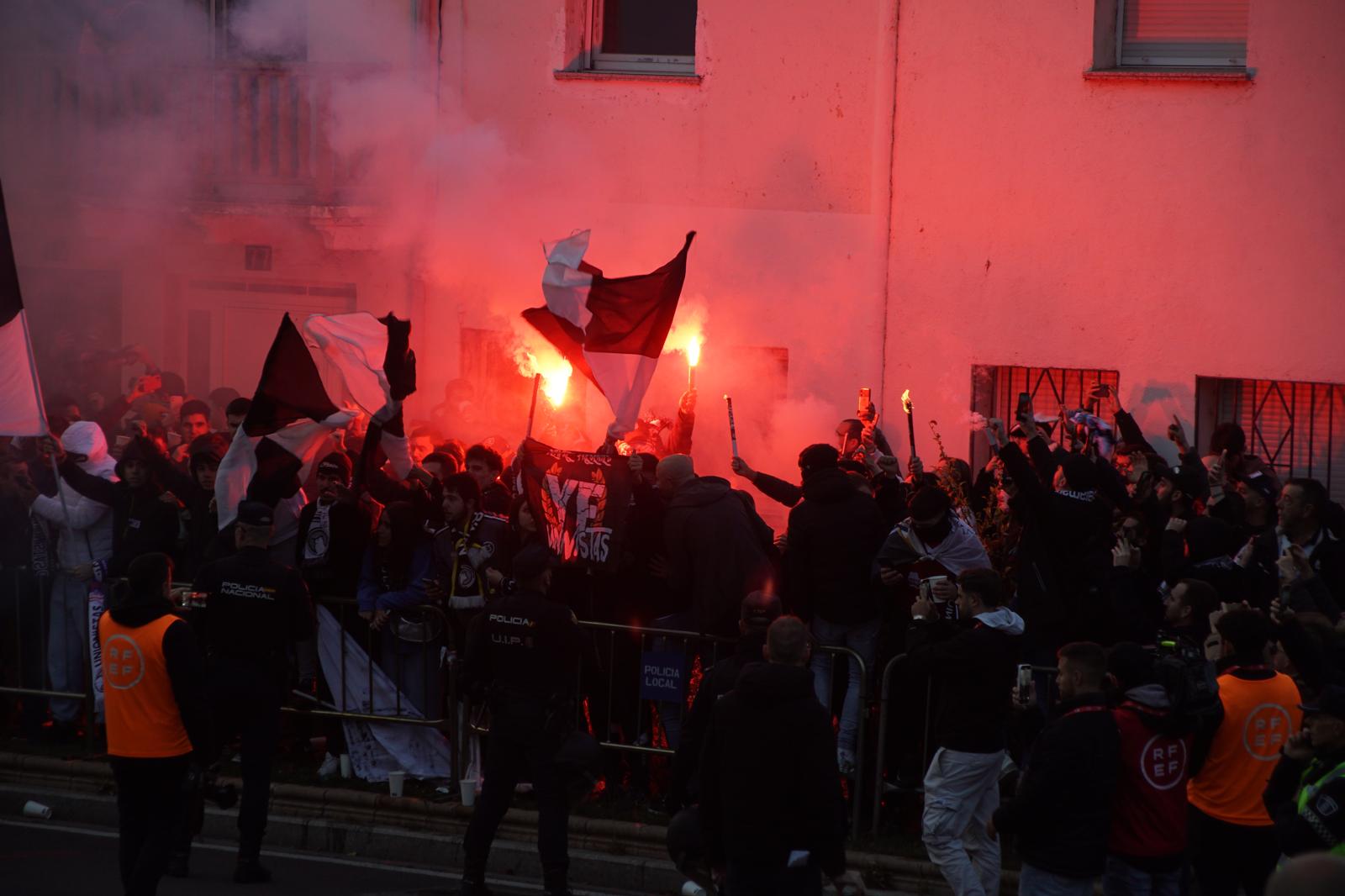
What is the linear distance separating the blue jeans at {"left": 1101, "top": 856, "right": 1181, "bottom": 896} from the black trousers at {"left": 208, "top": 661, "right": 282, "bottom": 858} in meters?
3.96

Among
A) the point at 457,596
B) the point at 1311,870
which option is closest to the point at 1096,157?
the point at 457,596

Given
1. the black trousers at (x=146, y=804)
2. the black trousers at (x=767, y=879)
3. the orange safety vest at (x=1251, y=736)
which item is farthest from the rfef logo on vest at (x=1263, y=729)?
the black trousers at (x=146, y=804)

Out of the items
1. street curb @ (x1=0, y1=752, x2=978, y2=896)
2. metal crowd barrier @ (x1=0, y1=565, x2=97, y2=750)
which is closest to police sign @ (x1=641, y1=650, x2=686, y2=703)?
street curb @ (x1=0, y1=752, x2=978, y2=896)

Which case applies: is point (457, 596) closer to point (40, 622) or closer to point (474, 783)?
point (474, 783)

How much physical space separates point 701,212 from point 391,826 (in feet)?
22.2

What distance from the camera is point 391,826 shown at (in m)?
8.68

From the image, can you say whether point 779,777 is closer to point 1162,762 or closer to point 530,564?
point 1162,762

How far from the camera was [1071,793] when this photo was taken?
5941 mm

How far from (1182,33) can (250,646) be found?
29.9ft

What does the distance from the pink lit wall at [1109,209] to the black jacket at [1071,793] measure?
7.33 metres

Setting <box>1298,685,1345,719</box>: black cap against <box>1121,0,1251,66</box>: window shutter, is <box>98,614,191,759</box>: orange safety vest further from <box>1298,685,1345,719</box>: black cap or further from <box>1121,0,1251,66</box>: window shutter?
<box>1121,0,1251,66</box>: window shutter

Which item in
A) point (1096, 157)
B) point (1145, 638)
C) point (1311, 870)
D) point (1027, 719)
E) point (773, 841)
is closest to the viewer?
point (1311, 870)

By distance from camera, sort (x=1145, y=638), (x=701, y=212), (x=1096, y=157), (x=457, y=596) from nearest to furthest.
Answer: (x=1145, y=638)
(x=457, y=596)
(x=1096, y=157)
(x=701, y=212)

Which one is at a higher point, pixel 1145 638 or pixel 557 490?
pixel 557 490
